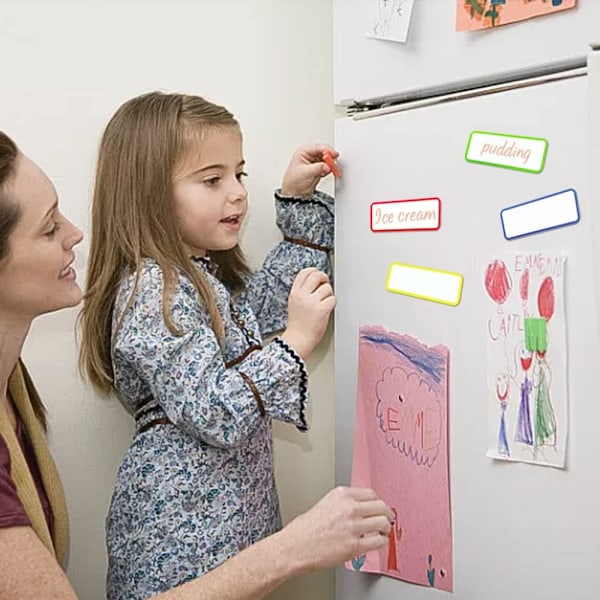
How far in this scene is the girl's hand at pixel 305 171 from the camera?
1.41 m

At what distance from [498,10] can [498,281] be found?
0.93 feet

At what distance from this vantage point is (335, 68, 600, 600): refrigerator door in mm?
1062

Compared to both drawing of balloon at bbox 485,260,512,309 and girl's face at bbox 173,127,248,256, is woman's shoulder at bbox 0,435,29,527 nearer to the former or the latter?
girl's face at bbox 173,127,248,256

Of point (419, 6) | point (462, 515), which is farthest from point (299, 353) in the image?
point (419, 6)

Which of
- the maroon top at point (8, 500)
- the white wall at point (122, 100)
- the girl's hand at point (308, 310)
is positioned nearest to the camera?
the maroon top at point (8, 500)

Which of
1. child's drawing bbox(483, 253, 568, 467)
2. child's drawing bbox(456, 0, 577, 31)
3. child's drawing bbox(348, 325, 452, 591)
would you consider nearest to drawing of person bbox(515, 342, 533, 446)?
child's drawing bbox(483, 253, 568, 467)

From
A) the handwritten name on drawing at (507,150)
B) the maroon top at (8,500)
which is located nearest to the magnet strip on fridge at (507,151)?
the handwritten name on drawing at (507,150)

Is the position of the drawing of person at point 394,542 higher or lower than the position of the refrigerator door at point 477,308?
lower

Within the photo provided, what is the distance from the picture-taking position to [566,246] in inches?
42.1

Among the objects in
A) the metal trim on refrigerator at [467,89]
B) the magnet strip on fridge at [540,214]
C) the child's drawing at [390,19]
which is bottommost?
the magnet strip on fridge at [540,214]

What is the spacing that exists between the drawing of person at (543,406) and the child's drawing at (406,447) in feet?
0.42

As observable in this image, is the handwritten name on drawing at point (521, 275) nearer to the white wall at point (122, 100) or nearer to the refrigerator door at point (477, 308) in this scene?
the refrigerator door at point (477, 308)

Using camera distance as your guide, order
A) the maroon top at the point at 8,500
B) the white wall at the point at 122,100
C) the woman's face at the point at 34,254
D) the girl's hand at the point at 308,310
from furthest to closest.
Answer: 1. the white wall at the point at 122,100
2. the girl's hand at the point at 308,310
3. the woman's face at the point at 34,254
4. the maroon top at the point at 8,500

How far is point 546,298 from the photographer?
1.09m
